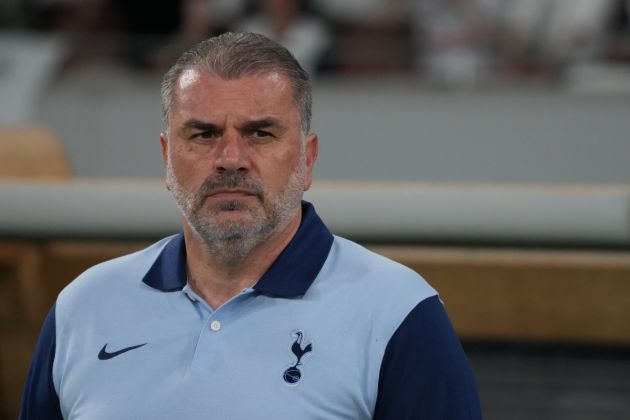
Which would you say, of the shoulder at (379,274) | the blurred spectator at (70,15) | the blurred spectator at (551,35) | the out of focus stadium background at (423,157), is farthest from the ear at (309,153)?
the blurred spectator at (70,15)

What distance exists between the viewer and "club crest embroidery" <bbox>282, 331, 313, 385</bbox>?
51.7 inches

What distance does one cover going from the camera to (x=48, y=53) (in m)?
4.33

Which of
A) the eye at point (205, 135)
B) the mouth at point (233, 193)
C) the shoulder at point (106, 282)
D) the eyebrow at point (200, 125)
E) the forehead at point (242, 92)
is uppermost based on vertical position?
the forehead at point (242, 92)

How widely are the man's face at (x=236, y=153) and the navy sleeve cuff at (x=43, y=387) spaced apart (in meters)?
0.27

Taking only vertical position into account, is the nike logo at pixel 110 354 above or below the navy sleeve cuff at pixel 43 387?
above

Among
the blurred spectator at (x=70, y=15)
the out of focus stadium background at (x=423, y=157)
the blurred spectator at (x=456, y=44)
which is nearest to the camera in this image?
the out of focus stadium background at (x=423, y=157)

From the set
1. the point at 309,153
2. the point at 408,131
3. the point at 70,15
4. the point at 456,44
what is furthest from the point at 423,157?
the point at 309,153

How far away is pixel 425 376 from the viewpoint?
1.27 m

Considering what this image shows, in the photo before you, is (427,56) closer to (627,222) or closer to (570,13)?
(570,13)

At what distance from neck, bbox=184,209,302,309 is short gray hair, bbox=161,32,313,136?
0.49ft

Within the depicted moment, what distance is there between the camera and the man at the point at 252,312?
130 cm

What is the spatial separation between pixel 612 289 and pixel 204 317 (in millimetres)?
908

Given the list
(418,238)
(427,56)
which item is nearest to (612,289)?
(418,238)

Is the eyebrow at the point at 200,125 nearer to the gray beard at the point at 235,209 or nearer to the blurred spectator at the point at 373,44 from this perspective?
the gray beard at the point at 235,209
